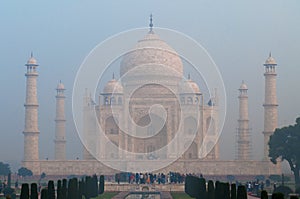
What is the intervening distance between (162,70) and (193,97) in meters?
2.42

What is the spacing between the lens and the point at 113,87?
155ft

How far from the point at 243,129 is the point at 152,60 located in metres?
7.33

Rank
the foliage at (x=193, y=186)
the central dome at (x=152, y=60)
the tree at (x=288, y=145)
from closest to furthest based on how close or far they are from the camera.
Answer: the foliage at (x=193, y=186) < the tree at (x=288, y=145) < the central dome at (x=152, y=60)

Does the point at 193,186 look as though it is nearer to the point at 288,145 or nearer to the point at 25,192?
the point at 25,192

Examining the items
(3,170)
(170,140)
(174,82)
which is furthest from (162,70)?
(3,170)

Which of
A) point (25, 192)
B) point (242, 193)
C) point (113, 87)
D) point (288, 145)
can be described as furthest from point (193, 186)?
point (113, 87)

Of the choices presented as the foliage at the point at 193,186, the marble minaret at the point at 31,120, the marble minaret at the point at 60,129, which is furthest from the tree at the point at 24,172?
the foliage at the point at 193,186

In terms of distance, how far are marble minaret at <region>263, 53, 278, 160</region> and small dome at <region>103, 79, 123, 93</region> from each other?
870cm

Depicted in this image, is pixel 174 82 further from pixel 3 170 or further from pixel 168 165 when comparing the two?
pixel 3 170

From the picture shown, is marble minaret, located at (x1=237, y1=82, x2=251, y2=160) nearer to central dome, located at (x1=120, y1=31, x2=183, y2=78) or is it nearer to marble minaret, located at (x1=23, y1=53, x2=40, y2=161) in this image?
central dome, located at (x1=120, y1=31, x2=183, y2=78)

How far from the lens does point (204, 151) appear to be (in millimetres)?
46000

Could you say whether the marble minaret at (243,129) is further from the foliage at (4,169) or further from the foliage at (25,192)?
the foliage at (25,192)

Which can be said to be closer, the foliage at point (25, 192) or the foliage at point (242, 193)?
the foliage at point (242, 193)

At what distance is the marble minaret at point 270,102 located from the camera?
4438cm
